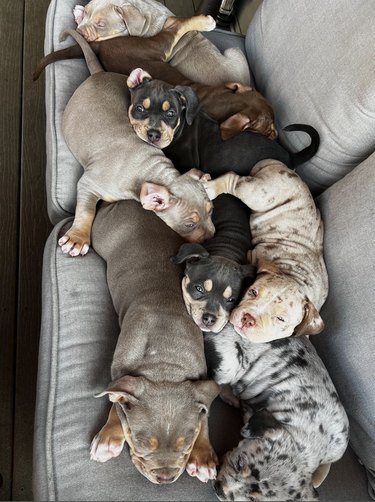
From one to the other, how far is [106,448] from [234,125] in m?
1.41

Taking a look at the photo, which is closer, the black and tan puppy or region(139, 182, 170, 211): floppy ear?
region(139, 182, 170, 211): floppy ear

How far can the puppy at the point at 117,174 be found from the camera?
1.97m

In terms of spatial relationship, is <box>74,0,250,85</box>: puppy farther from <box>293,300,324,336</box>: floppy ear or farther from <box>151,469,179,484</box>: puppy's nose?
<box>151,469,179,484</box>: puppy's nose

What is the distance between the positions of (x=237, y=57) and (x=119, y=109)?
793 millimetres

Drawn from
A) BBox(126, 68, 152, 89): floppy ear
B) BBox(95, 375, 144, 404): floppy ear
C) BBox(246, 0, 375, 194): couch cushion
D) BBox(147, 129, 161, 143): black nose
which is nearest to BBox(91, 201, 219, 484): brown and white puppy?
BBox(95, 375, 144, 404): floppy ear

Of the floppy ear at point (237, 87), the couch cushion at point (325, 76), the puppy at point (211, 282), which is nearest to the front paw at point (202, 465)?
the puppy at point (211, 282)

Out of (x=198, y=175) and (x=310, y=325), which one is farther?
(x=198, y=175)

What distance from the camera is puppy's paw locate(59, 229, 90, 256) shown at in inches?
76.2

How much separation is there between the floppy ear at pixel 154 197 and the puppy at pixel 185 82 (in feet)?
1.49

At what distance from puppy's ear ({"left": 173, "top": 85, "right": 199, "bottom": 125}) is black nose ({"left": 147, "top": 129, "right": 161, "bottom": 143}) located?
190 millimetres

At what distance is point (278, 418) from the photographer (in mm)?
1656

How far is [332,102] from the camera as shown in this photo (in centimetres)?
205

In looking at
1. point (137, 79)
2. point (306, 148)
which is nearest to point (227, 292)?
point (306, 148)

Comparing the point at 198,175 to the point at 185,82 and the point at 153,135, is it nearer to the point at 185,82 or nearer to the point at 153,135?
the point at 153,135
